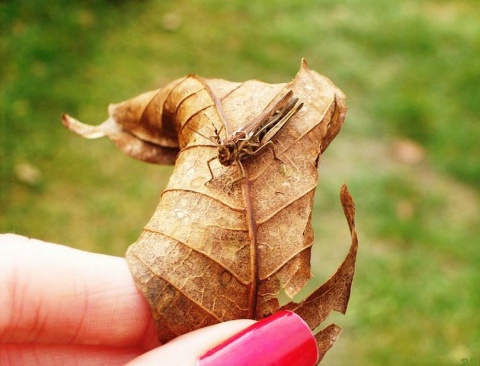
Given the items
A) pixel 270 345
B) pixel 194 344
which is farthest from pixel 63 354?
pixel 270 345

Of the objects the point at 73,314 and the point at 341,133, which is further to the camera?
the point at 341,133

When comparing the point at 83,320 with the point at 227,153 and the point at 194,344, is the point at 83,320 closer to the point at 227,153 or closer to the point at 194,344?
the point at 194,344

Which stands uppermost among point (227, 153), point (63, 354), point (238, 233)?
point (227, 153)

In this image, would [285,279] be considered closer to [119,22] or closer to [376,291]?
[376,291]

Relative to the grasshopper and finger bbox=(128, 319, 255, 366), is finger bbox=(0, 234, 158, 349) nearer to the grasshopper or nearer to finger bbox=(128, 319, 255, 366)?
finger bbox=(128, 319, 255, 366)

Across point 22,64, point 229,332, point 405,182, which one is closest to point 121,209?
point 22,64

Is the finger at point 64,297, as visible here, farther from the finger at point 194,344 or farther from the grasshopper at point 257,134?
the grasshopper at point 257,134

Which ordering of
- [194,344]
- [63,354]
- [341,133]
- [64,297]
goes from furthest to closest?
[341,133] < [63,354] < [64,297] < [194,344]

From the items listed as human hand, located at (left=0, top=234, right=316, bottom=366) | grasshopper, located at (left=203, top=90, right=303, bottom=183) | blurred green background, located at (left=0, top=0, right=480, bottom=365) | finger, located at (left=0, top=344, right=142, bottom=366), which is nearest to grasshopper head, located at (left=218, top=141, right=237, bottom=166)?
grasshopper, located at (left=203, top=90, right=303, bottom=183)
